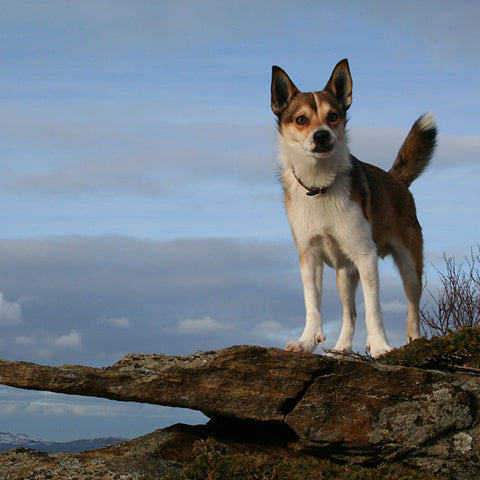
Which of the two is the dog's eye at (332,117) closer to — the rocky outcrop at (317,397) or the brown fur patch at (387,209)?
the brown fur patch at (387,209)

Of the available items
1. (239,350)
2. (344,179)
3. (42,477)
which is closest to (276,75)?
(344,179)

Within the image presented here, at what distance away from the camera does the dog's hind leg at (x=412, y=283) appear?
936 centimetres

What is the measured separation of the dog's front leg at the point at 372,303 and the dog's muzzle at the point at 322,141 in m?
1.40

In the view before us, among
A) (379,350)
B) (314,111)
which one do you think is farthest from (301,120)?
(379,350)

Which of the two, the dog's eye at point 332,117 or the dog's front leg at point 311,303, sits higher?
the dog's eye at point 332,117

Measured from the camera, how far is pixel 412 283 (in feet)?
30.9

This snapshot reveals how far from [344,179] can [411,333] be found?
2709 mm

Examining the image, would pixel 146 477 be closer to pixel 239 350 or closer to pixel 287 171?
pixel 239 350

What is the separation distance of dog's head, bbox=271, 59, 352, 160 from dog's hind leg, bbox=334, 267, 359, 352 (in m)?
1.95

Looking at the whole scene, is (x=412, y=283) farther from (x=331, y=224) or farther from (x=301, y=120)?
(x=301, y=120)

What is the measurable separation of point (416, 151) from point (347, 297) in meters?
2.89

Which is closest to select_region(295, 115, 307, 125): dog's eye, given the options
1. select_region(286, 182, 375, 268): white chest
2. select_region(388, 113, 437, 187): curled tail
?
select_region(286, 182, 375, 268): white chest

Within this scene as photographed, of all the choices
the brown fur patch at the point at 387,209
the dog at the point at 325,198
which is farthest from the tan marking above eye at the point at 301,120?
the brown fur patch at the point at 387,209

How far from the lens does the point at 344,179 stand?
26.5ft
